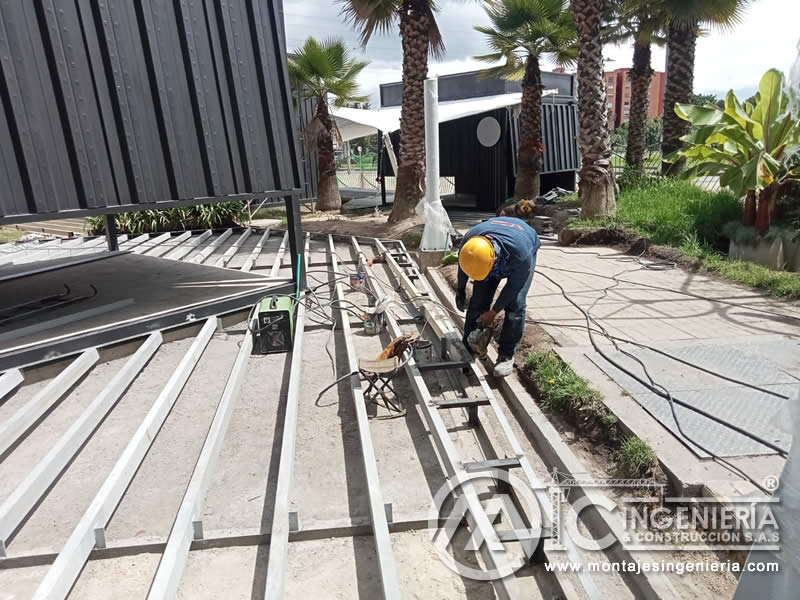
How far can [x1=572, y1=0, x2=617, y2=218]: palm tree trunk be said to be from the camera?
950 cm

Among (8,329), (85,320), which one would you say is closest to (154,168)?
(85,320)

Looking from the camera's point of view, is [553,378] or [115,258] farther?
[115,258]

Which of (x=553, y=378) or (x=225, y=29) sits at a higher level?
(x=225, y=29)

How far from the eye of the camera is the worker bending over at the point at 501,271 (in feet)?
12.3

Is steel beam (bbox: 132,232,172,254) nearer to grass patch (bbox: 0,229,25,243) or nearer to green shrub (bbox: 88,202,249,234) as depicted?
green shrub (bbox: 88,202,249,234)

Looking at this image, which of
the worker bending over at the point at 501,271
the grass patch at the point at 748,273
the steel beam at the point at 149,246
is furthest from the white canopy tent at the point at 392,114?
the worker bending over at the point at 501,271

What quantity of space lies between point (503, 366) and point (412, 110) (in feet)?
26.9

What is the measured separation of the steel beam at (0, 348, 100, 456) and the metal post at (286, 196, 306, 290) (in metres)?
2.23

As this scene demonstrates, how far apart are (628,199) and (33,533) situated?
10.1 meters

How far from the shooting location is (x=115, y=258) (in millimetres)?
8430

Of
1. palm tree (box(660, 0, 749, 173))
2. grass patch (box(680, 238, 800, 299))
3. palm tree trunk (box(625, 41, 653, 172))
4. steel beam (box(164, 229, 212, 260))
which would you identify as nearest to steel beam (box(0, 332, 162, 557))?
steel beam (box(164, 229, 212, 260))

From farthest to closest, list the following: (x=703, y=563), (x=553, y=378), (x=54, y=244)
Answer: (x=54, y=244) < (x=553, y=378) < (x=703, y=563)

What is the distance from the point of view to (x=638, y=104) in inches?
519

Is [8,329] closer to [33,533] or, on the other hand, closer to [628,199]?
[33,533]
